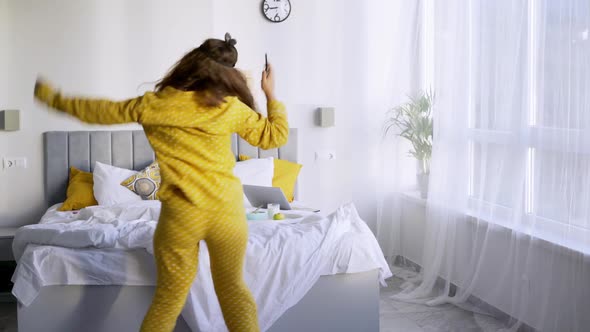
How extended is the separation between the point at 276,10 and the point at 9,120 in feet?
7.34

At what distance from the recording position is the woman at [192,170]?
2.86 m

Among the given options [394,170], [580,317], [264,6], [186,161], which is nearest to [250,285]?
[186,161]

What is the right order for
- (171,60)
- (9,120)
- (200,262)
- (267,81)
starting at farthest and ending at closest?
(171,60), (9,120), (200,262), (267,81)

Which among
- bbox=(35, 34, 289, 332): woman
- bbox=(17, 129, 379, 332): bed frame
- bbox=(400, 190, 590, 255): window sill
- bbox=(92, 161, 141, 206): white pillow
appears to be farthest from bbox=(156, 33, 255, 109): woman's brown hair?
bbox=(92, 161, 141, 206): white pillow

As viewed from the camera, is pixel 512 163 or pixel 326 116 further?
pixel 326 116

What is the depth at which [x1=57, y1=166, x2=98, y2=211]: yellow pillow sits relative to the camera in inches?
193

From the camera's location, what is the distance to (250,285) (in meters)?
3.37

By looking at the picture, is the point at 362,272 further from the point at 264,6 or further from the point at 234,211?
the point at 264,6

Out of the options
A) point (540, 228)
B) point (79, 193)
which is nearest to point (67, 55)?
point (79, 193)

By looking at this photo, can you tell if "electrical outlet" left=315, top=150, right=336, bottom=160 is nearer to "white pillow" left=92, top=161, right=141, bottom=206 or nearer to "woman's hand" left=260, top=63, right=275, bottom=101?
"white pillow" left=92, top=161, right=141, bottom=206

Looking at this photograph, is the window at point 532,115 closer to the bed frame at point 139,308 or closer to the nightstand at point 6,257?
the bed frame at point 139,308

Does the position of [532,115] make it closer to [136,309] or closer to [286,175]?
[286,175]

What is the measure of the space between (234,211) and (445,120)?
223 centimetres

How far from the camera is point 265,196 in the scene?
429 centimetres
